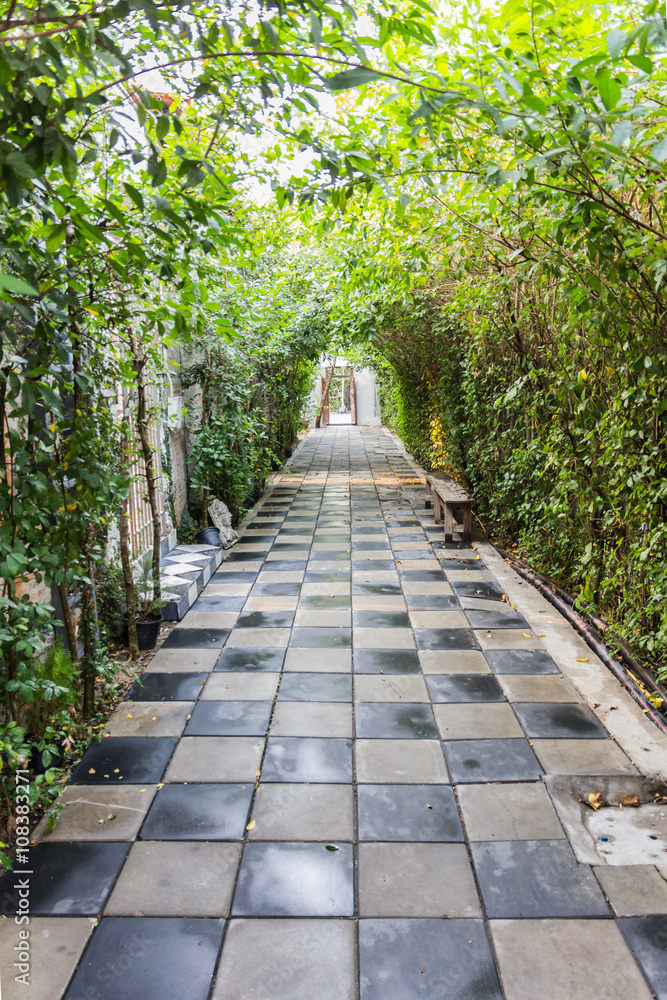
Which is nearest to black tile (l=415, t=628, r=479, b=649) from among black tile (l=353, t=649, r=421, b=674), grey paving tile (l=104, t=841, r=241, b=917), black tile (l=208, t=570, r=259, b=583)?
black tile (l=353, t=649, r=421, b=674)

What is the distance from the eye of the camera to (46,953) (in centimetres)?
177

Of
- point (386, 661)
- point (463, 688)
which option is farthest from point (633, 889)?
point (386, 661)

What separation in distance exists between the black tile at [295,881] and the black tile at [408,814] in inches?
6.4

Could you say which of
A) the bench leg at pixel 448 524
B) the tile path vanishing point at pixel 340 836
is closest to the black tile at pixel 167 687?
the tile path vanishing point at pixel 340 836

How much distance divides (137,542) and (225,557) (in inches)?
42.3

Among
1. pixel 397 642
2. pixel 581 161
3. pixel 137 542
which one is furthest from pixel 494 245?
pixel 137 542

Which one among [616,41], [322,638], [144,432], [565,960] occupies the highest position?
[616,41]

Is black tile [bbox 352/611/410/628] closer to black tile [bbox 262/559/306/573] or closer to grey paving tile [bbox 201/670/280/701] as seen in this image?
grey paving tile [bbox 201/670/280/701]

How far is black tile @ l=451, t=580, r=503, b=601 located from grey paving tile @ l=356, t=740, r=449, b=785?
81.4 inches

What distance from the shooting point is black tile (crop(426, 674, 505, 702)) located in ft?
10.5

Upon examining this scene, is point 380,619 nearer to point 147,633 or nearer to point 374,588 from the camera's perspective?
point 374,588

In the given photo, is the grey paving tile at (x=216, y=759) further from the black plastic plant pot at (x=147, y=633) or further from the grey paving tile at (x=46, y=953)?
the black plastic plant pot at (x=147, y=633)

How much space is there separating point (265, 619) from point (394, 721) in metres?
1.54

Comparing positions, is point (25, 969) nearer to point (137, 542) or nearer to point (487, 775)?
point (487, 775)
